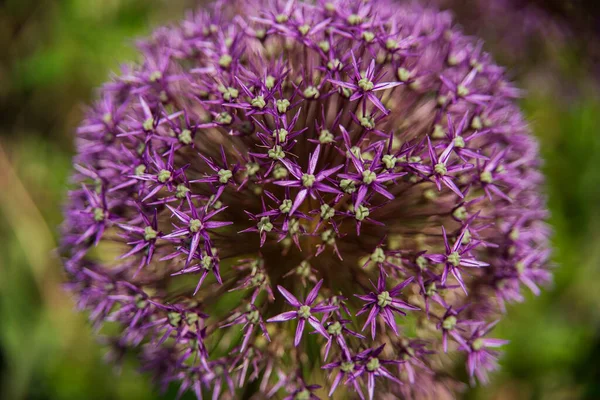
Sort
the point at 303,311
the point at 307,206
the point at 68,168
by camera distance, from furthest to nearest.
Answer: the point at 68,168
the point at 307,206
the point at 303,311

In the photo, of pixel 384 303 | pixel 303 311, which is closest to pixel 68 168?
pixel 303 311

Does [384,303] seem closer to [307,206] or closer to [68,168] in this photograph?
[307,206]

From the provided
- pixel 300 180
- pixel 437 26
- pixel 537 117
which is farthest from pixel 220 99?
pixel 537 117

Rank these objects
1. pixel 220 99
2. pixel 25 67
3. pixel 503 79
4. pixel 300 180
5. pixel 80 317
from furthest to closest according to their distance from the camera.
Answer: pixel 25 67, pixel 80 317, pixel 503 79, pixel 220 99, pixel 300 180

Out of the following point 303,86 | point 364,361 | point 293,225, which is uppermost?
point 303,86

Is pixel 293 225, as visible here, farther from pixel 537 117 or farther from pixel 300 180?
pixel 537 117

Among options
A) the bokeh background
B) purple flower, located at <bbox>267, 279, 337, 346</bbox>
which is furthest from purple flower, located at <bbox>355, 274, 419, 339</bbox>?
the bokeh background
